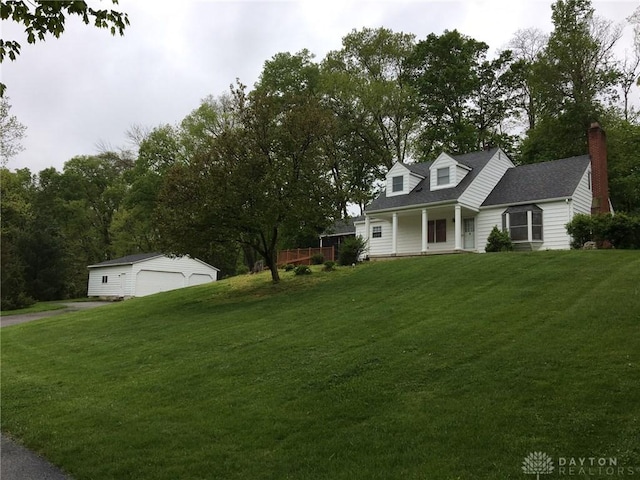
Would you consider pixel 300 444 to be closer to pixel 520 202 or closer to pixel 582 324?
pixel 582 324

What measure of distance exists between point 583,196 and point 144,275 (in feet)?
98.2

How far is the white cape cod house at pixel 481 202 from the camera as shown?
22953 mm

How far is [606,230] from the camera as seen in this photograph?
1984 cm

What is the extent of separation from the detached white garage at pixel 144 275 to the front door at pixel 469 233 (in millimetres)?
19626

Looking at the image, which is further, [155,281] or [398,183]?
[155,281]

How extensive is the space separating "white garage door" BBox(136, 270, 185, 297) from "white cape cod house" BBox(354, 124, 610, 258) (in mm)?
18239

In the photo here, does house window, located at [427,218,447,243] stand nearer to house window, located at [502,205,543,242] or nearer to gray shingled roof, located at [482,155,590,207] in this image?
gray shingled roof, located at [482,155,590,207]

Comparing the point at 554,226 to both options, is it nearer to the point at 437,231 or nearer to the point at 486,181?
the point at 486,181

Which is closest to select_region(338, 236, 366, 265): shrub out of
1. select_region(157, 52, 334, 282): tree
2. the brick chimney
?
select_region(157, 52, 334, 282): tree

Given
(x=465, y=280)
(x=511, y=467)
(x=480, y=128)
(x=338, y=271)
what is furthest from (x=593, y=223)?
(x=480, y=128)

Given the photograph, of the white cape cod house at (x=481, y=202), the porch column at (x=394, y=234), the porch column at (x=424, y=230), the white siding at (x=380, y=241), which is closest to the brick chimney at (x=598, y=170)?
the white cape cod house at (x=481, y=202)

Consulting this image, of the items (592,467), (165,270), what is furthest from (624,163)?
(165,270)

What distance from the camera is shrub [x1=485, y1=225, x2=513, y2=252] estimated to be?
73.2 ft

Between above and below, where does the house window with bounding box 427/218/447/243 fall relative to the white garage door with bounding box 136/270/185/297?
above
